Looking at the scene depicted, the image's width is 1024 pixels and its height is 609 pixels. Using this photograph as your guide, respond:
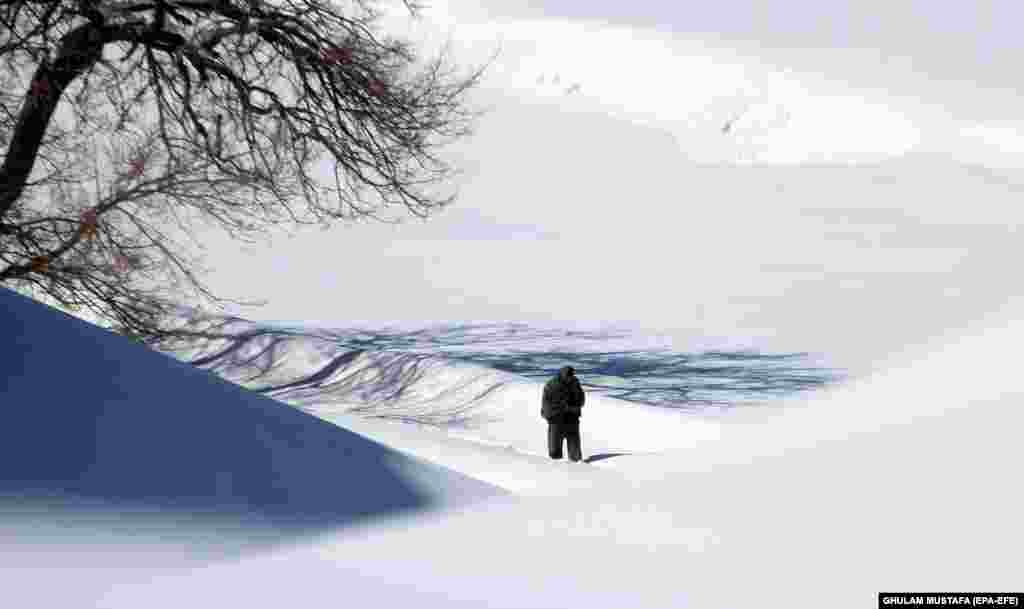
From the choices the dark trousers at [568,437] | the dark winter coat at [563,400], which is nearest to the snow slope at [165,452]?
the dark winter coat at [563,400]

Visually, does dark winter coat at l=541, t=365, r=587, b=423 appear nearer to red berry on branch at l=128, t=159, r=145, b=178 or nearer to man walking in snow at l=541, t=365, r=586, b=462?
man walking in snow at l=541, t=365, r=586, b=462

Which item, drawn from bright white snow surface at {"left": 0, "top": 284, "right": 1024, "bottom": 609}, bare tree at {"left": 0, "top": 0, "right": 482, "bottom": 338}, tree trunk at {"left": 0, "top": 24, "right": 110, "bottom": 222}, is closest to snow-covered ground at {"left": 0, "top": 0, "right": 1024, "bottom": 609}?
bright white snow surface at {"left": 0, "top": 284, "right": 1024, "bottom": 609}

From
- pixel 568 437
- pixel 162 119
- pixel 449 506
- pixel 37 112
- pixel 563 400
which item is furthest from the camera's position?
pixel 568 437

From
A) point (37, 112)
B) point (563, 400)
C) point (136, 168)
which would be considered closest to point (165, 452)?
point (136, 168)

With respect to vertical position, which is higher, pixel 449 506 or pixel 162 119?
pixel 162 119

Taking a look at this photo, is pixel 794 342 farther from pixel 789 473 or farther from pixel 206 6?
pixel 789 473

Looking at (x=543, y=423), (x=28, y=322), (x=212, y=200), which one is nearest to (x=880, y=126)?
(x=543, y=423)

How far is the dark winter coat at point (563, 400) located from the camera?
10656 mm

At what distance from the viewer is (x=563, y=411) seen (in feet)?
35.0

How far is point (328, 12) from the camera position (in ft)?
32.9

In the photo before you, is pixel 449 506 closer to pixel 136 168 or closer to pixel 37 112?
pixel 136 168

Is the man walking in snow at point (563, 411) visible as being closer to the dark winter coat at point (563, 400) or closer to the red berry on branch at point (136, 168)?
the dark winter coat at point (563, 400)

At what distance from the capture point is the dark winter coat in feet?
35.0

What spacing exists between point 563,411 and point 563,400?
0.32 feet
